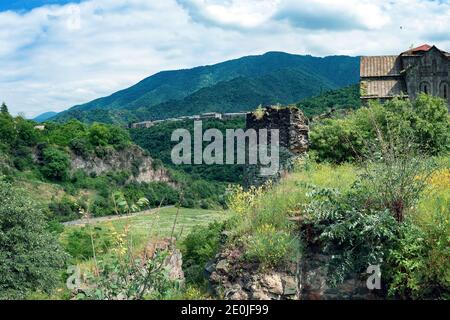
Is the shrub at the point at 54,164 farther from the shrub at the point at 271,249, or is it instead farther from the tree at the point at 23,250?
the shrub at the point at 271,249

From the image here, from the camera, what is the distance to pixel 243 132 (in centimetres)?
1240

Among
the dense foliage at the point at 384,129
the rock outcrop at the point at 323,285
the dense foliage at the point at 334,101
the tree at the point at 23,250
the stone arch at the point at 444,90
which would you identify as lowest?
the tree at the point at 23,250

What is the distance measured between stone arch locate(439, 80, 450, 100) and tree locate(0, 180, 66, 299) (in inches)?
1174

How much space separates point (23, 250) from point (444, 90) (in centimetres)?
3186

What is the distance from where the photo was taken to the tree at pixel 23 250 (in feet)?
57.0

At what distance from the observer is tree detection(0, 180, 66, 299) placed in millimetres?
17375

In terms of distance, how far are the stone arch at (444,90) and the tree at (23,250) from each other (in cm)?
2983

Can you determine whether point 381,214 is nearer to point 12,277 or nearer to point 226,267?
point 226,267

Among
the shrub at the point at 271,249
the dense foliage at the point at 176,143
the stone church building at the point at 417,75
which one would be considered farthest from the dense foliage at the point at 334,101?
the shrub at the point at 271,249

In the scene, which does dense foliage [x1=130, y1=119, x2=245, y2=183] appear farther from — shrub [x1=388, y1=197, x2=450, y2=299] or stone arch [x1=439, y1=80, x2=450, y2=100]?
shrub [x1=388, y1=197, x2=450, y2=299]
